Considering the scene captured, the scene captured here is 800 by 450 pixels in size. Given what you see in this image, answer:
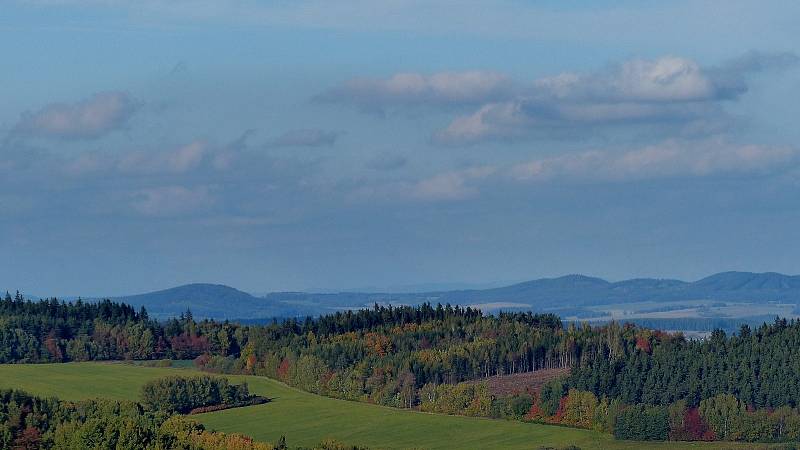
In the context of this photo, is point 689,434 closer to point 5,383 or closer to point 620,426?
point 620,426

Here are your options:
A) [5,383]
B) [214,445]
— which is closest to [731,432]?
[214,445]

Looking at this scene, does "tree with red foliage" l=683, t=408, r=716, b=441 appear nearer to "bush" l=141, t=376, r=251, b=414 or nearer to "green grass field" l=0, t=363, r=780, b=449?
"green grass field" l=0, t=363, r=780, b=449

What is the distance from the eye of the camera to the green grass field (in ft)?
535

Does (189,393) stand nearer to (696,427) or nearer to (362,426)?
(362,426)

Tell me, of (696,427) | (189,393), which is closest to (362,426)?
(189,393)

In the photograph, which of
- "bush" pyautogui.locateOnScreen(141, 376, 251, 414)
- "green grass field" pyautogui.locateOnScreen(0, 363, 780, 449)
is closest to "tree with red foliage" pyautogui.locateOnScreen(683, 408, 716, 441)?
"green grass field" pyautogui.locateOnScreen(0, 363, 780, 449)

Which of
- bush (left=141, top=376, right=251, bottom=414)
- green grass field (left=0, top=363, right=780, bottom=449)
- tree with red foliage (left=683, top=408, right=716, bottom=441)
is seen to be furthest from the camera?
bush (left=141, top=376, right=251, bottom=414)

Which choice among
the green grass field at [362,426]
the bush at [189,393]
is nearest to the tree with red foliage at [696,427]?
the green grass field at [362,426]

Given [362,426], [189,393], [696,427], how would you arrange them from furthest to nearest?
[189,393] → [362,426] → [696,427]

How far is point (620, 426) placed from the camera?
6821 inches

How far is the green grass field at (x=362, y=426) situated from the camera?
163113 millimetres

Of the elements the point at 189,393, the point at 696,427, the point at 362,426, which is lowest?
the point at 696,427

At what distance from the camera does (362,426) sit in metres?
175

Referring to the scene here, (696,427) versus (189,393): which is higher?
(189,393)
